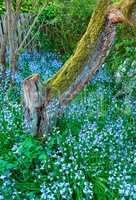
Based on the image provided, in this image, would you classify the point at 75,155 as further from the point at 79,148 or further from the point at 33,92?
the point at 33,92

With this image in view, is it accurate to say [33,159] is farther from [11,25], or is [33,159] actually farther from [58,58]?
[58,58]

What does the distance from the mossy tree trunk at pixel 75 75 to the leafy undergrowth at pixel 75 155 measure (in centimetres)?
24

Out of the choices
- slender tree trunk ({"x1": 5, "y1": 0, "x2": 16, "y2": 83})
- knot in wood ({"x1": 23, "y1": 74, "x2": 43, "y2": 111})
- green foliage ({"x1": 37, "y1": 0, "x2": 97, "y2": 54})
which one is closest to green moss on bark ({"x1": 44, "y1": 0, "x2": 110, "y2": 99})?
knot in wood ({"x1": 23, "y1": 74, "x2": 43, "y2": 111})

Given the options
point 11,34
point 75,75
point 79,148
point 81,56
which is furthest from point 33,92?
point 11,34

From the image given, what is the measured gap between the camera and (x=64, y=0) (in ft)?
35.3

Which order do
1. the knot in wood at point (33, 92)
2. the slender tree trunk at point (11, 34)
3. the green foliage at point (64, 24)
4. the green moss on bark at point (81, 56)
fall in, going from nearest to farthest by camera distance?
the knot in wood at point (33, 92)
the green moss on bark at point (81, 56)
the slender tree trunk at point (11, 34)
the green foliage at point (64, 24)

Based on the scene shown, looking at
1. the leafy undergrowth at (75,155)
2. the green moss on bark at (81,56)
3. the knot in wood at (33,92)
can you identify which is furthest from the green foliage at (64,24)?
the knot in wood at (33,92)

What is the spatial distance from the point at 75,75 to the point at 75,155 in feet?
3.57

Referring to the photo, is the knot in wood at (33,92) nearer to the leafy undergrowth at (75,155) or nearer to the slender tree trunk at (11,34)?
the leafy undergrowth at (75,155)

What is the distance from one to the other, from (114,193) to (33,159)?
1.04m

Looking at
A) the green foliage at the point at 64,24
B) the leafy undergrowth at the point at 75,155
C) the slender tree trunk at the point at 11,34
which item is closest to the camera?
the leafy undergrowth at the point at 75,155

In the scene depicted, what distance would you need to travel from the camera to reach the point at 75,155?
17.1 ft

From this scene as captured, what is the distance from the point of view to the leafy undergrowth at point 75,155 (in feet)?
15.2

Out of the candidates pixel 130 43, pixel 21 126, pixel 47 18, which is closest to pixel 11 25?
pixel 130 43
